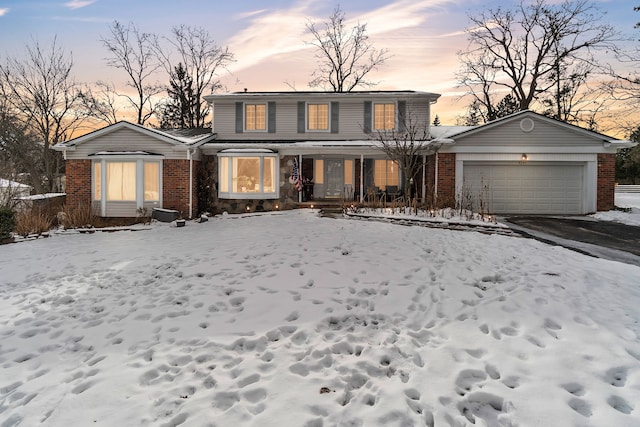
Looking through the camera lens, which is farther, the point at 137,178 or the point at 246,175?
the point at 246,175

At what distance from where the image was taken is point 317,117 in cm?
1714

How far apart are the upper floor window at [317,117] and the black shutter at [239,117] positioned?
3.18 meters

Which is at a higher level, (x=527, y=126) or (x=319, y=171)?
(x=527, y=126)

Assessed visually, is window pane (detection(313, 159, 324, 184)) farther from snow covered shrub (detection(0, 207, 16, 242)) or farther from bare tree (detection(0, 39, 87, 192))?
bare tree (detection(0, 39, 87, 192))

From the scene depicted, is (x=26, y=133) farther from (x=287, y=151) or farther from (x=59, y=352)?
(x=59, y=352)

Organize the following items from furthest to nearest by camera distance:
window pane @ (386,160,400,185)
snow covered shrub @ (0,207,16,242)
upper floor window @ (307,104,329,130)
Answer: window pane @ (386,160,400,185) < upper floor window @ (307,104,329,130) < snow covered shrub @ (0,207,16,242)

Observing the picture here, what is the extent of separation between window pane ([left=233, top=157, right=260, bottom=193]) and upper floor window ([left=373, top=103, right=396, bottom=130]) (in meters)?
5.76

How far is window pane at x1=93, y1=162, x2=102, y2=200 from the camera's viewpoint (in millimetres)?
15078

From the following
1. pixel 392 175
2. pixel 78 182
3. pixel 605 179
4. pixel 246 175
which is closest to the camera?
pixel 605 179

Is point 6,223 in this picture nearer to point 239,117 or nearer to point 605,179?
point 239,117

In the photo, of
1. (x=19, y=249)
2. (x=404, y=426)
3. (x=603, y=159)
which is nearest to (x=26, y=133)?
(x=19, y=249)

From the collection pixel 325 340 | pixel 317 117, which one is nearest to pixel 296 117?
pixel 317 117

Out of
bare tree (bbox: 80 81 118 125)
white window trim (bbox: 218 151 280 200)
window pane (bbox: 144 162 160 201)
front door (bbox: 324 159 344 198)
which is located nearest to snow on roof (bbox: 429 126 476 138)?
front door (bbox: 324 159 344 198)

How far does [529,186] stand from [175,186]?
14.9 metres
